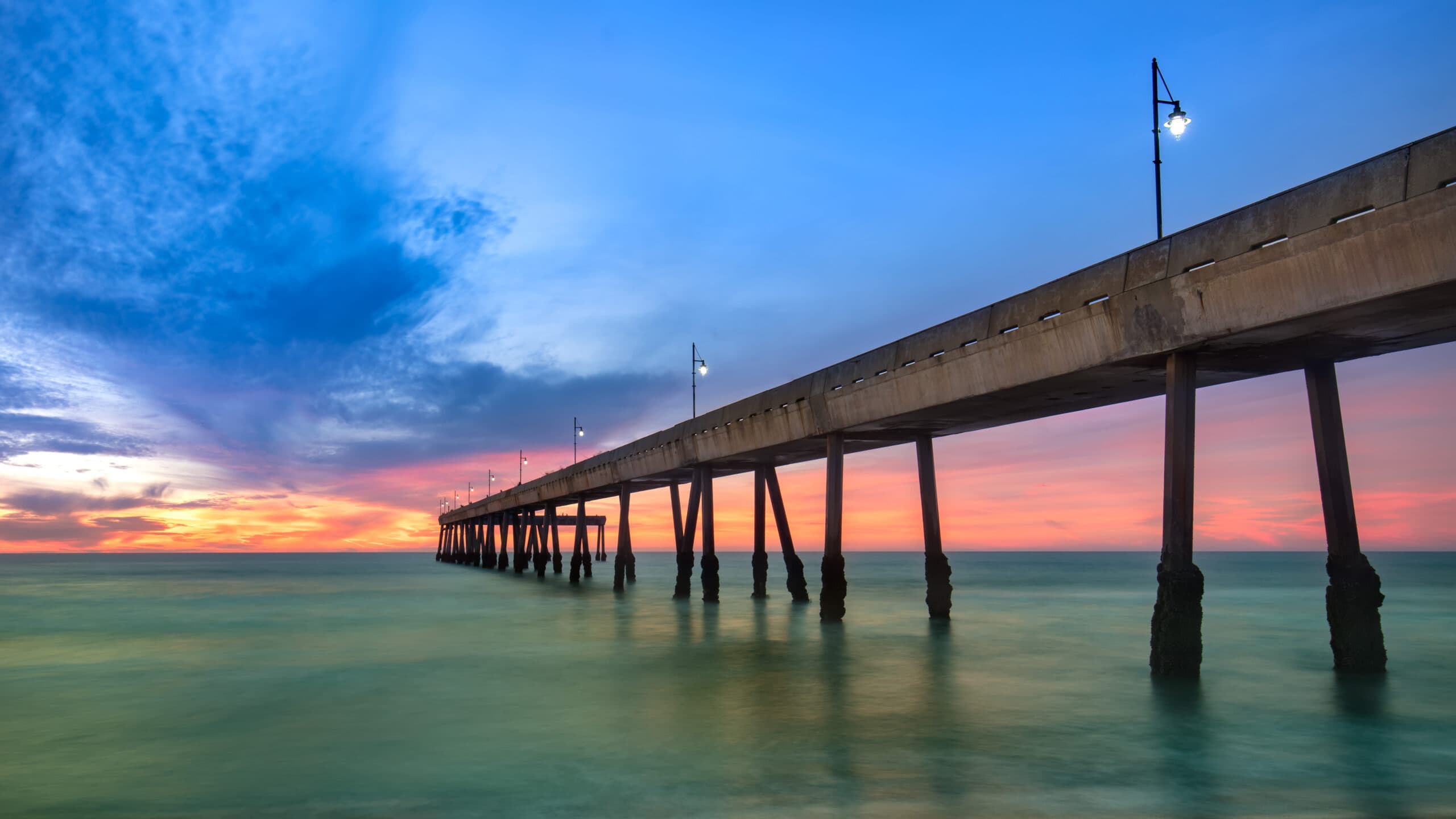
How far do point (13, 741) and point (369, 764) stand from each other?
5.79 m

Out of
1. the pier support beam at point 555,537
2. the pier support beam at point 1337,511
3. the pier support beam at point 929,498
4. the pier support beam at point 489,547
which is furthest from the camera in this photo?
the pier support beam at point 489,547

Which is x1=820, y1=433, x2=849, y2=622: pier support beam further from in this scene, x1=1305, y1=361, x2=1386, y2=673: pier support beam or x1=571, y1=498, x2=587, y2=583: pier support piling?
x1=571, y1=498, x2=587, y2=583: pier support piling

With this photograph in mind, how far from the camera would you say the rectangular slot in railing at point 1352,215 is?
13.5m

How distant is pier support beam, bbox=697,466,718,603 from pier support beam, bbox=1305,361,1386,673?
2529 cm

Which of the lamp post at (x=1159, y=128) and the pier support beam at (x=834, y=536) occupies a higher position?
the lamp post at (x=1159, y=128)

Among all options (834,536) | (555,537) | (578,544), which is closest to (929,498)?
(834,536)

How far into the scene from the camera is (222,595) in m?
61.4

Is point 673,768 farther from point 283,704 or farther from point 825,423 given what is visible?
point 825,423

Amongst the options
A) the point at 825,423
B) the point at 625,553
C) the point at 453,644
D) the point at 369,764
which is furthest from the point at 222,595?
the point at 369,764

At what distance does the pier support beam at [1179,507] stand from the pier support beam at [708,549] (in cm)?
2496

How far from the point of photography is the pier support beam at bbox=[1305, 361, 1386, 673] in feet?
58.2

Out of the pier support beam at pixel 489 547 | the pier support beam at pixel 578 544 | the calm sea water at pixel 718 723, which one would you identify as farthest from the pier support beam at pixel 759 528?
the pier support beam at pixel 489 547

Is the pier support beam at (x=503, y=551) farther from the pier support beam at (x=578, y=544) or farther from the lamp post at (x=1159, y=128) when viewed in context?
the lamp post at (x=1159, y=128)

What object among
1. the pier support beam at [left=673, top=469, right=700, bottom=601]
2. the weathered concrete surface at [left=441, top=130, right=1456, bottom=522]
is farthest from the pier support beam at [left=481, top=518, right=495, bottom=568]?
the weathered concrete surface at [left=441, top=130, right=1456, bottom=522]
